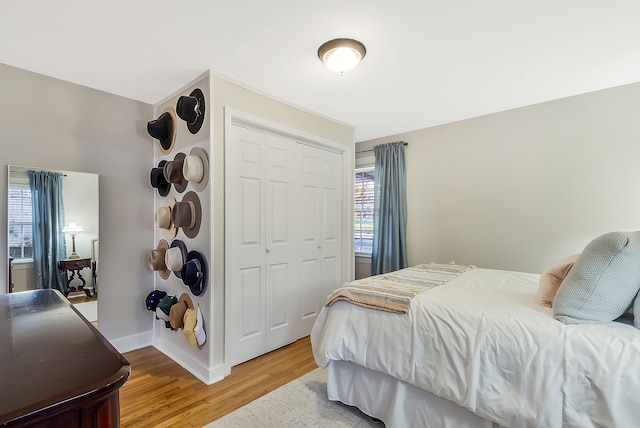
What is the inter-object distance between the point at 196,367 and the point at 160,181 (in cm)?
166

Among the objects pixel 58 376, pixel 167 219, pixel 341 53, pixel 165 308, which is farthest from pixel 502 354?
pixel 167 219

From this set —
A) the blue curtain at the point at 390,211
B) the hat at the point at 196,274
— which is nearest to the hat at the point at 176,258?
the hat at the point at 196,274

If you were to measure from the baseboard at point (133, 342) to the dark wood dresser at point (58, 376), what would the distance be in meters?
2.03

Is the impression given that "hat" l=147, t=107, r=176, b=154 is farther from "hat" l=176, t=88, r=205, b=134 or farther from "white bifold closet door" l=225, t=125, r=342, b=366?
"white bifold closet door" l=225, t=125, r=342, b=366

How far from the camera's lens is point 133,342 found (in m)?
2.90

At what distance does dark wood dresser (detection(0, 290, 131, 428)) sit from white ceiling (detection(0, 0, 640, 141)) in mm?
1645

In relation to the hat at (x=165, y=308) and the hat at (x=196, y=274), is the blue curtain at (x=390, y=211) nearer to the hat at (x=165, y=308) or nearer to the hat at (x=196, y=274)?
the hat at (x=196, y=274)

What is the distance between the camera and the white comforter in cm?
117

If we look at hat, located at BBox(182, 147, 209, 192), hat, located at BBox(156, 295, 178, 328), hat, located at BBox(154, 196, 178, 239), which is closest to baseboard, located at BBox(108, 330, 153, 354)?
hat, located at BBox(156, 295, 178, 328)

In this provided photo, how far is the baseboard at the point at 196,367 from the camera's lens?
7.64ft

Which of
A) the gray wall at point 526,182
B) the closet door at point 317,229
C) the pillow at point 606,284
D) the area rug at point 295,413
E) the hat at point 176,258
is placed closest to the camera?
the pillow at point 606,284

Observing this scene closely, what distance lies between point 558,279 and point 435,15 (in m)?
1.60

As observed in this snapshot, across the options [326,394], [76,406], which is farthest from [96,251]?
[76,406]

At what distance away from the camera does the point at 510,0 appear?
164 cm
